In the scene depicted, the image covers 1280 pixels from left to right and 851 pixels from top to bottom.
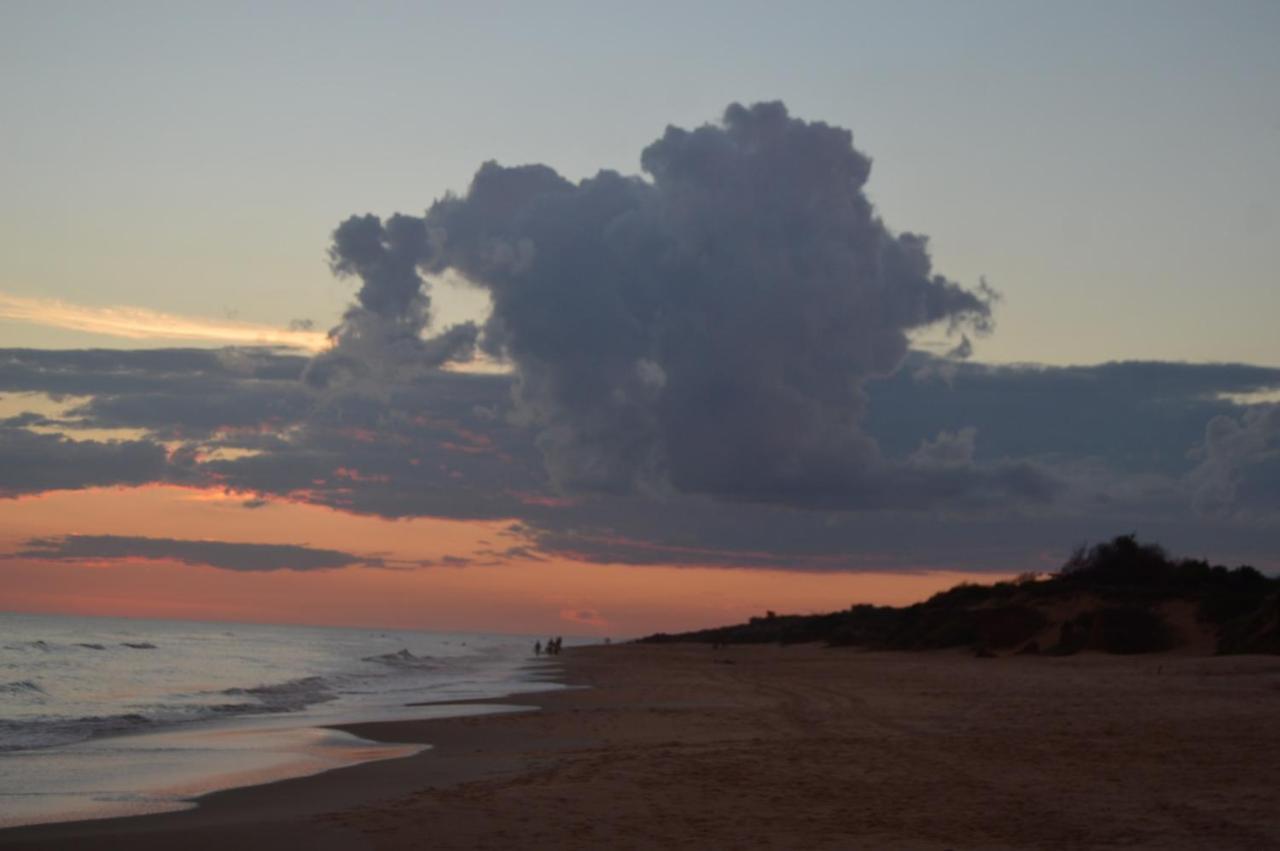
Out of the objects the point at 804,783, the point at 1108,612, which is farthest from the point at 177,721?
the point at 1108,612

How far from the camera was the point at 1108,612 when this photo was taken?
143 ft

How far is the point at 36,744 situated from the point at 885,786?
15.8 meters

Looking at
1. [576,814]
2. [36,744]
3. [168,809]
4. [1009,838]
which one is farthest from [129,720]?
[1009,838]

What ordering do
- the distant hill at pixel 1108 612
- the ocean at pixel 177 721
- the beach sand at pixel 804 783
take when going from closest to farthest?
the beach sand at pixel 804 783 → the ocean at pixel 177 721 → the distant hill at pixel 1108 612

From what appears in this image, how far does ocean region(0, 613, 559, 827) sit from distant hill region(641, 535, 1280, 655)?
1927 centimetres

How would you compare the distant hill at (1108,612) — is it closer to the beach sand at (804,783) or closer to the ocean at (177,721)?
the beach sand at (804,783)

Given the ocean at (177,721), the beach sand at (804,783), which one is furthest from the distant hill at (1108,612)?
the ocean at (177,721)

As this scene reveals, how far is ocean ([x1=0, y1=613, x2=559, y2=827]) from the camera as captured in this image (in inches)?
619

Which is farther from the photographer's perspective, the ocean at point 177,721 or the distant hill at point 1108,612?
the distant hill at point 1108,612

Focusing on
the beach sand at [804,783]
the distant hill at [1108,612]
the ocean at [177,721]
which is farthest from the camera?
the distant hill at [1108,612]

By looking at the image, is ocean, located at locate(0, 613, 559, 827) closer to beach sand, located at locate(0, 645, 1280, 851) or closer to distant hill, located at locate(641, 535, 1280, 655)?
beach sand, located at locate(0, 645, 1280, 851)

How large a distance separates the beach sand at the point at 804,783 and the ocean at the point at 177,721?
133cm

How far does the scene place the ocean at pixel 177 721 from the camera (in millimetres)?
15734

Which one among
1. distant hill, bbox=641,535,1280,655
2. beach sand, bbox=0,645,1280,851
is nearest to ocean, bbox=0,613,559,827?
beach sand, bbox=0,645,1280,851
